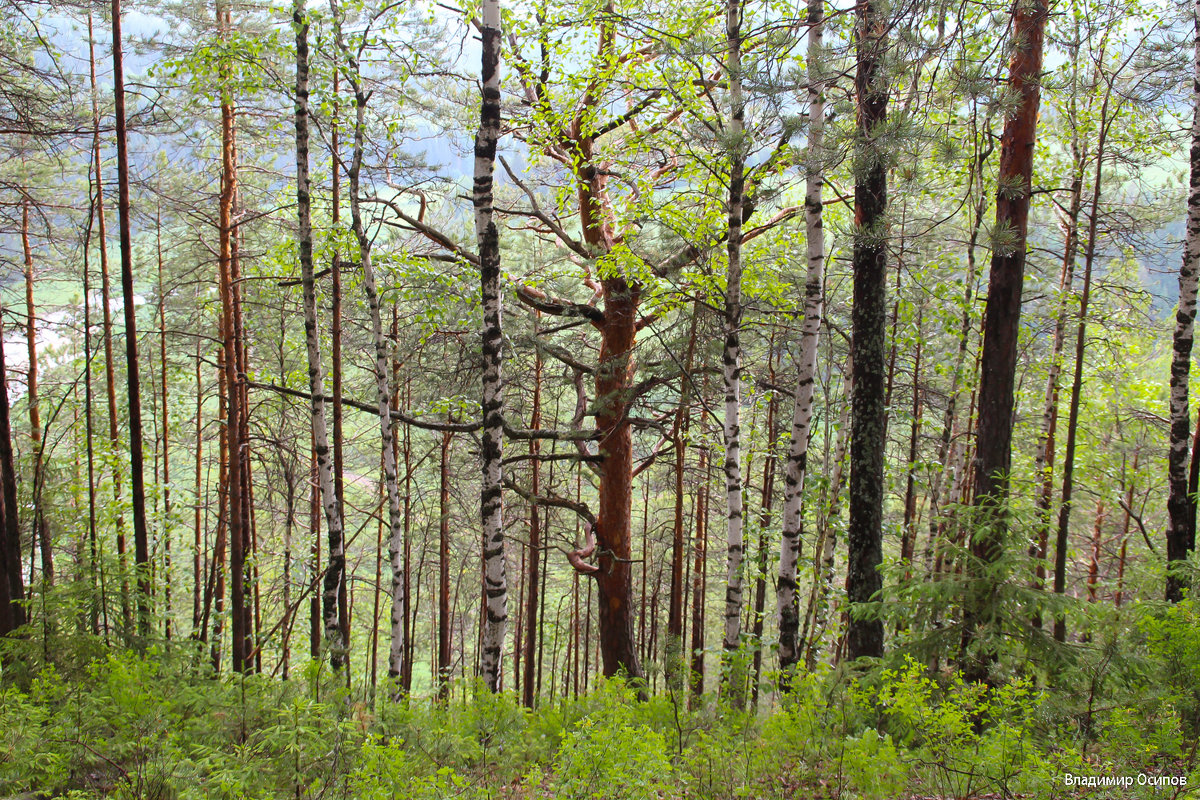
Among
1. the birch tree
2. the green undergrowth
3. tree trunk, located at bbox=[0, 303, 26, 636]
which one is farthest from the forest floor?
the birch tree

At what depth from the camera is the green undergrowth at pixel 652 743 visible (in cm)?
384

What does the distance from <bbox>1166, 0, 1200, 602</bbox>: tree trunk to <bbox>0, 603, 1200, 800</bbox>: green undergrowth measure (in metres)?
2.21

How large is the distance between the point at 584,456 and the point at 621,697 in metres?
4.49

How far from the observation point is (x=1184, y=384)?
6.84 meters

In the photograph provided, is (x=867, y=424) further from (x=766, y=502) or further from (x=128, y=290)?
(x=128, y=290)

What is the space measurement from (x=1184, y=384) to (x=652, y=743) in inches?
270

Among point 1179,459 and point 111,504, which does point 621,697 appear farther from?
point 111,504

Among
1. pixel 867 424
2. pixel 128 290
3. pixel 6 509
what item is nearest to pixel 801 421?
pixel 867 424

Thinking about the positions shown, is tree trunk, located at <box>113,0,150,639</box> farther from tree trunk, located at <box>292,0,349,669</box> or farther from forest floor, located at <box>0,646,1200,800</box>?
tree trunk, located at <box>292,0,349,669</box>

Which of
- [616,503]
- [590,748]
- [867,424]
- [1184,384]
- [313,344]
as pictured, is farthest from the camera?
[616,503]

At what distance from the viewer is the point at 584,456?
1009 centimetres

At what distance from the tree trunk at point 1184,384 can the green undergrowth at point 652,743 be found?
221 centimetres

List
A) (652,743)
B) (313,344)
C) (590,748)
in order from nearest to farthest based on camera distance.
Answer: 1. (590,748)
2. (652,743)
3. (313,344)

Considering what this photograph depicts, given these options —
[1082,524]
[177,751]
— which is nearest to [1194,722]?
[177,751]
